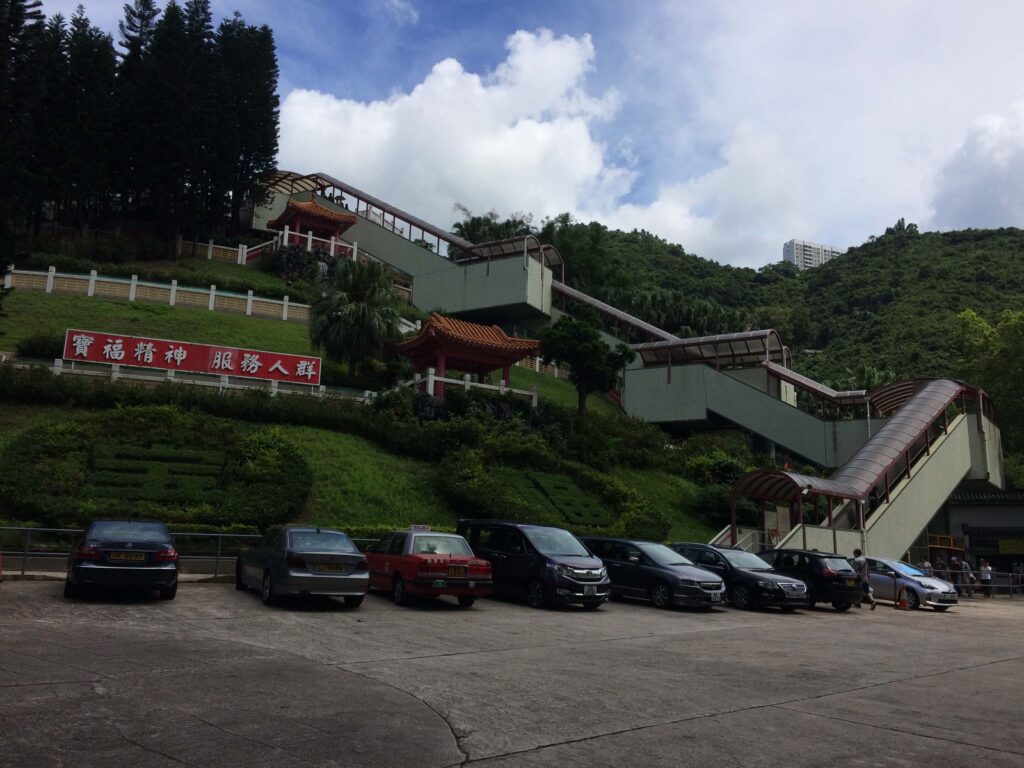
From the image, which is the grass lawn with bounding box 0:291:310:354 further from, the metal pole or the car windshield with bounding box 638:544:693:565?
the car windshield with bounding box 638:544:693:565

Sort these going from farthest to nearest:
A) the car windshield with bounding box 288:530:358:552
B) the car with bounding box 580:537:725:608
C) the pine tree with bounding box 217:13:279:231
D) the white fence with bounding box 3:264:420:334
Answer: the pine tree with bounding box 217:13:279:231, the white fence with bounding box 3:264:420:334, the car with bounding box 580:537:725:608, the car windshield with bounding box 288:530:358:552

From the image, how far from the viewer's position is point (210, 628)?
1079 centimetres

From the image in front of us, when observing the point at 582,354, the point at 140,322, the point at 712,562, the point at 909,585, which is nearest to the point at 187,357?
the point at 140,322

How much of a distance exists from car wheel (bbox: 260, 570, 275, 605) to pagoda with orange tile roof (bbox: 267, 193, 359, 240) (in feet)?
177

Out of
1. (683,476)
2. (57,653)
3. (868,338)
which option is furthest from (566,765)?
(868,338)

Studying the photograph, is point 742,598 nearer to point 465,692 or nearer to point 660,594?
point 660,594

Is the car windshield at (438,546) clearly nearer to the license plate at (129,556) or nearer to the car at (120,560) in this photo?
the car at (120,560)

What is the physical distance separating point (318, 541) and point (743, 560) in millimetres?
10406

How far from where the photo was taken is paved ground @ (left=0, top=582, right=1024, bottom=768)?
17.9 ft

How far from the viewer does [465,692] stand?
738cm

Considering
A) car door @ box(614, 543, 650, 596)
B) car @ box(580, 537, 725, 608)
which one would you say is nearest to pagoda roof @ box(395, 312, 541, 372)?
car @ box(580, 537, 725, 608)

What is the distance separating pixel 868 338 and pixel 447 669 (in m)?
83.9

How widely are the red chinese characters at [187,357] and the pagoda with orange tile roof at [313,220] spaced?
127 ft

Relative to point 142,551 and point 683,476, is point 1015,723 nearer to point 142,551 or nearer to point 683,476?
point 142,551
